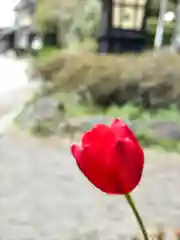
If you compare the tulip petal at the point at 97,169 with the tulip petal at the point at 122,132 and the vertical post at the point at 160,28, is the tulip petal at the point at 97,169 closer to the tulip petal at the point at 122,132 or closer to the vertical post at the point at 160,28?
the tulip petal at the point at 122,132

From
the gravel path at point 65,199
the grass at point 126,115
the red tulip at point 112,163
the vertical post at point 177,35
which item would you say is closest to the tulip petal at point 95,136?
the red tulip at point 112,163

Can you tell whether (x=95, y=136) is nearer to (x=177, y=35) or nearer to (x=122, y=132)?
(x=122, y=132)

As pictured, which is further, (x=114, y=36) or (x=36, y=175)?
(x=114, y=36)

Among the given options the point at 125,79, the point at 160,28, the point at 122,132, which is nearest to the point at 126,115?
the point at 125,79

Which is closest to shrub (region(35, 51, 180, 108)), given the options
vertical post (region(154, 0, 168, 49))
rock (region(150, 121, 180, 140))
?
rock (region(150, 121, 180, 140))

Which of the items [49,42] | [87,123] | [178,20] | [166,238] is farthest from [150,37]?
[166,238]

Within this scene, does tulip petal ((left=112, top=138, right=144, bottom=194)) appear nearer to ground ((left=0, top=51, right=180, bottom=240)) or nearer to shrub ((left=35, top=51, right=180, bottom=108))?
ground ((left=0, top=51, right=180, bottom=240))

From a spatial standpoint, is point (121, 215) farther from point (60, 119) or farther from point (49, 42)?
point (49, 42)
